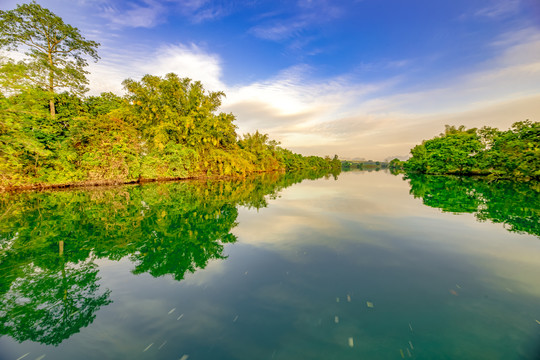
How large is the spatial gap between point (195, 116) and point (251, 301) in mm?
38500

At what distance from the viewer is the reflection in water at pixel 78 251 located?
3.84 m

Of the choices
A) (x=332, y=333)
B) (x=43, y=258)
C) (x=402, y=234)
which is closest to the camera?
(x=332, y=333)

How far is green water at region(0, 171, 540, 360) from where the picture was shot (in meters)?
3.02

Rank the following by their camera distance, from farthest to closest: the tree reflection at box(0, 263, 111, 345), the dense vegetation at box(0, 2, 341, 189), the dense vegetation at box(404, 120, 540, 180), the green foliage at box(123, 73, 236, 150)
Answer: the green foliage at box(123, 73, 236, 150), the dense vegetation at box(404, 120, 540, 180), the dense vegetation at box(0, 2, 341, 189), the tree reflection at box(0, 263, 111, 345)

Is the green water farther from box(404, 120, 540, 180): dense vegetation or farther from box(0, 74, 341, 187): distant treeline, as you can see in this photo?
box(404, 120, 540, 180): dense vegetation

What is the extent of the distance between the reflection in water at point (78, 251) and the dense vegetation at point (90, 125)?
8265 mm

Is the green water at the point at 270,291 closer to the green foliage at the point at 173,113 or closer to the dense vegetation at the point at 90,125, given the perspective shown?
the dense vegetation at the point at 90,125

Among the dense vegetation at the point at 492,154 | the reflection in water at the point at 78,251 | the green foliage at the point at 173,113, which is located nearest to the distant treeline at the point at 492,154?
the dense vegetation at the point at 492,154

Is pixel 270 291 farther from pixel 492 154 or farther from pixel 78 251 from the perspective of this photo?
pixel 492 154

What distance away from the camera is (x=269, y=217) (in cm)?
1121

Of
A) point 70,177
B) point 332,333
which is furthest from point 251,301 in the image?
point 70,177

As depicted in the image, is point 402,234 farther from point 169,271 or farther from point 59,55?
point 59,55

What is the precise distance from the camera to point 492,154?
115 ft

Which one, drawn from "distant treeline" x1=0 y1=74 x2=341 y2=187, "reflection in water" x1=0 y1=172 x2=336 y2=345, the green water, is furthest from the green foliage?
the green water
